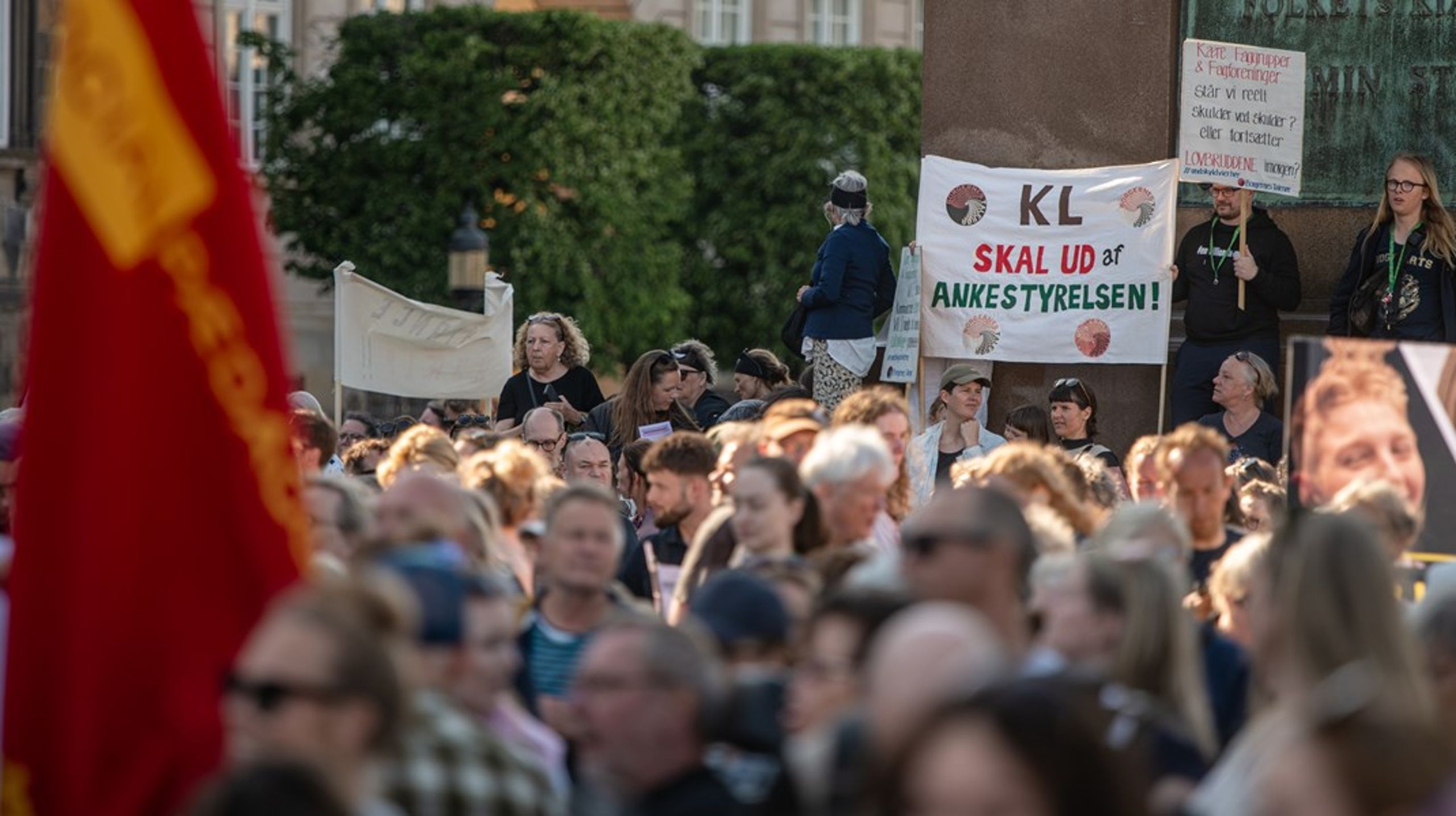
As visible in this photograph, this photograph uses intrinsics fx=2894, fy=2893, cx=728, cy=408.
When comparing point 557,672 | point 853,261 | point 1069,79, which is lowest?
point 557,672

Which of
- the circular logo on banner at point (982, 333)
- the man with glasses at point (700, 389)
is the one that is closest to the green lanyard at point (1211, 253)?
the circular logo on banner at point (982, 333)

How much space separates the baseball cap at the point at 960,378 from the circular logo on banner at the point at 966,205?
1.32 m

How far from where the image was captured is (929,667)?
15.6 feet

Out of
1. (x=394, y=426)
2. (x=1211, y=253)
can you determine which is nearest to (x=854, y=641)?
(x=1211, y=253)

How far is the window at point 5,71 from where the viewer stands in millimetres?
36250

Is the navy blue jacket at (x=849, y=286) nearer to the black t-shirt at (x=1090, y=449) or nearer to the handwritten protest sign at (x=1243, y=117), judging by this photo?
the black t-shirt at (x=1090, y=449)

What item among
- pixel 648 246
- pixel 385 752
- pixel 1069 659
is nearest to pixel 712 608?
pixel 1069 659

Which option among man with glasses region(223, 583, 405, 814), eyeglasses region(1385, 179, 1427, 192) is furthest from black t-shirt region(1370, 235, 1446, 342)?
man with glasses region(223, 583, 405, 814)

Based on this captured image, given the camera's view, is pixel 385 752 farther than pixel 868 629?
No

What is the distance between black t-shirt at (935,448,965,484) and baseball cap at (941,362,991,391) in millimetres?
353

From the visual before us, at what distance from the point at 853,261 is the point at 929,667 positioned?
402 inches

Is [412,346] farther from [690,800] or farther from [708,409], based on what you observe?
[690,800]

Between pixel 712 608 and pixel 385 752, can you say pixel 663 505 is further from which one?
pixel 385 752

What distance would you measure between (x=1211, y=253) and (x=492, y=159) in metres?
25.1
